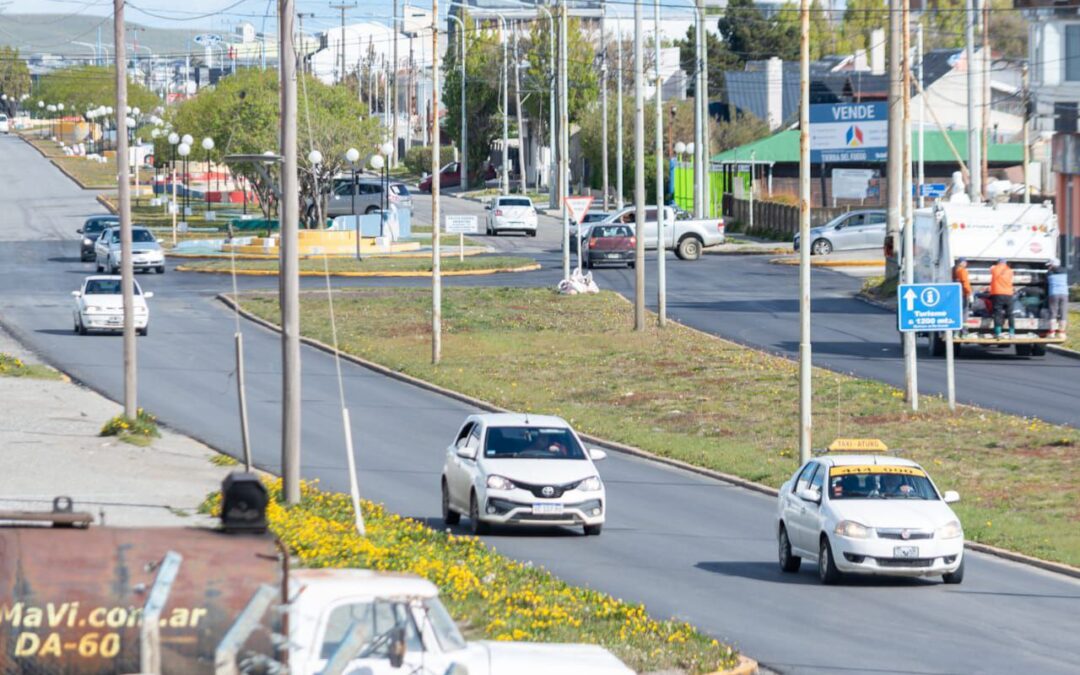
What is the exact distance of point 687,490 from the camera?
2586 centimetres

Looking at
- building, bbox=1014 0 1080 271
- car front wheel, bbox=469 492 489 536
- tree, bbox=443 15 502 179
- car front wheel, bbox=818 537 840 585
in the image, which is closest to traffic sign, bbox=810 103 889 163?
building, bbox=1014 0 1080 271

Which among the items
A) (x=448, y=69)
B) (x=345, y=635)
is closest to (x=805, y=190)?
(x=345, y=635)

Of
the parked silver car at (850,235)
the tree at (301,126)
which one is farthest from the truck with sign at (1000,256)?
the tree at (301,126)

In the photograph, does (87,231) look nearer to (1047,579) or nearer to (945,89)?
(945,89)

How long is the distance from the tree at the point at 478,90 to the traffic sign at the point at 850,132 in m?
47.0

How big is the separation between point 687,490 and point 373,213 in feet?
180

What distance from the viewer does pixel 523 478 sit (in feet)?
69.5

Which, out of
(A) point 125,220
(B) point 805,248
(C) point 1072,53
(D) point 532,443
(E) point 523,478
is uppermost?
(C) point 1072,53

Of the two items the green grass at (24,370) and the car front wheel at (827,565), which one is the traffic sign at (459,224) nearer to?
the green grass at (24,370)

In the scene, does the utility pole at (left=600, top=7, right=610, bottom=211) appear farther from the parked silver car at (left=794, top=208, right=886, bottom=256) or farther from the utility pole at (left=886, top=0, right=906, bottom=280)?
the utility pole at (left=886, top=0, right=906, bottom=280)

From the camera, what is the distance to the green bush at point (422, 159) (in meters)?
135

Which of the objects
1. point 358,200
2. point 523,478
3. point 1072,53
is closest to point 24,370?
point 523,478

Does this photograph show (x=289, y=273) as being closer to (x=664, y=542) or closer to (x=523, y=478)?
(x=523, y=478)

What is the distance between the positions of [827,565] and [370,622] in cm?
1061
